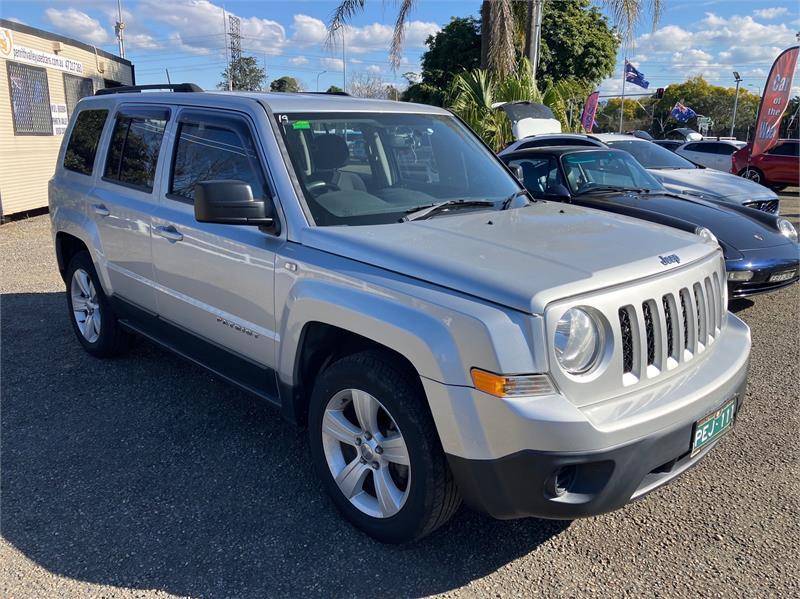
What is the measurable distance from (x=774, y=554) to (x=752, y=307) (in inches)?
172

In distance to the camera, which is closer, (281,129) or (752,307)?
(281,129)

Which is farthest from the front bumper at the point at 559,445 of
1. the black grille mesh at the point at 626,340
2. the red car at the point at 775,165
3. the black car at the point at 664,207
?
the red car at the point at 775,165

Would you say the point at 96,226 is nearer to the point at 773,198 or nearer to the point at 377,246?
the point at 377,246

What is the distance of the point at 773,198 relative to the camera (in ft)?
29.7

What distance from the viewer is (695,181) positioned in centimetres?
907

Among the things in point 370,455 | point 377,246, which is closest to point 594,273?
point 377,246

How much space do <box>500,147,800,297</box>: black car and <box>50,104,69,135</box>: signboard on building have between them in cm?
1076

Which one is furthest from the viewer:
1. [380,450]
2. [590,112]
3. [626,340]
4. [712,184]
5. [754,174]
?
[590,112]

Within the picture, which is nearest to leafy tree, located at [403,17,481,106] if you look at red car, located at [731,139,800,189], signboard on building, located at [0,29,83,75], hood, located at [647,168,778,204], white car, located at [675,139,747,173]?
white car, located at [675,139,747,173]

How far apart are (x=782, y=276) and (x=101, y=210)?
5606mm

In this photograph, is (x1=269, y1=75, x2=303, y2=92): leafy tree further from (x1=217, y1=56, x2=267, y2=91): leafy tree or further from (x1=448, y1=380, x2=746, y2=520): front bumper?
(x1=217, y1=56, x2=267, y2=91): leafy tree

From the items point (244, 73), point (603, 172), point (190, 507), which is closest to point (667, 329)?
point (190, 507)

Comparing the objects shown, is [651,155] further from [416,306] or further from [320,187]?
[416,306]

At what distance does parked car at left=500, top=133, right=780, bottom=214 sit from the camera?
878 centimetres
